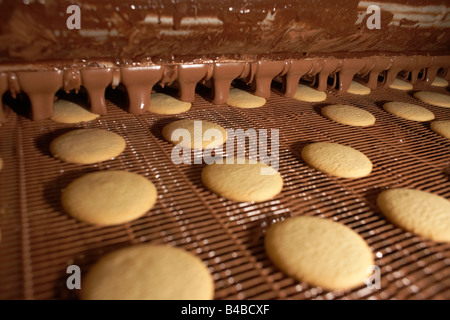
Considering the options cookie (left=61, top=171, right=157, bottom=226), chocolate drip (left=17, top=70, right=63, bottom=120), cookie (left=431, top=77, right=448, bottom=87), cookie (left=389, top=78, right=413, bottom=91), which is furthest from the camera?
cookie (left=431, top=77, right=448, bottom=87)

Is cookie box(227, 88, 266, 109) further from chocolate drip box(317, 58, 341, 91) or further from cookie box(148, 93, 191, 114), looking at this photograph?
chocolate drip box(317, 58, 341, 91)

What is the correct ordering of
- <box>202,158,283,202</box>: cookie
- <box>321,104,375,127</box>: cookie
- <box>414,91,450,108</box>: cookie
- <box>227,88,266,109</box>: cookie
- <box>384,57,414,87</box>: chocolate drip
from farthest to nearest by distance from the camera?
1. <box>384,57,414,87</box>: chocolate drip
2. <box>414,91,450,108</box>: cookie
3. <box>227,88,266,109</box>: cookie
4. <box>321,104,375,127</box>: cookie
5. <box>202,158,283,202</box>: cookie

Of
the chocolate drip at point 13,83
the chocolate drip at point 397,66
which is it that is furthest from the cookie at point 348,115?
the chocolate drip at point 13,83

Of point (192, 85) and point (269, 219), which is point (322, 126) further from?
point (269, 219)

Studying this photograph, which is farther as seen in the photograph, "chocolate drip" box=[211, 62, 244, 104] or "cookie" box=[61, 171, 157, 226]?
"chocolate drip" box=[211, 62, 244, 104]

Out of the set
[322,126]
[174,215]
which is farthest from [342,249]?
[322,126]

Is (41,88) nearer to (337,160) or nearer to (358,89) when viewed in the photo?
(337,160)

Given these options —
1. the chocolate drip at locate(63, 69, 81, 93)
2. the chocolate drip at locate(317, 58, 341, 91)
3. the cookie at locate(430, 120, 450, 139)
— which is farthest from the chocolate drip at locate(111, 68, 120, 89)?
the cookie at locate(430, 120, 450, 139)

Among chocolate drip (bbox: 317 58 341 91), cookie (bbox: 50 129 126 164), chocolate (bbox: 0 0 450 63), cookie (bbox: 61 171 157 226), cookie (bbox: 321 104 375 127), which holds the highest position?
chocolate (bbox: 0 0 450 63)
